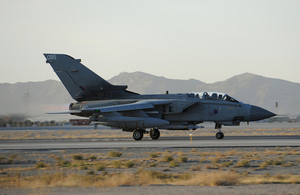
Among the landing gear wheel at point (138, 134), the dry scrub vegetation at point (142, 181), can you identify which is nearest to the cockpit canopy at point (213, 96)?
the landing gear wheel at point (138, 134)

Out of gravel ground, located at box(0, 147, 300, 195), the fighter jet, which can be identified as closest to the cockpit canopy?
the fighter jet

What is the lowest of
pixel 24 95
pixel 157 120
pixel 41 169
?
pixel 41 169

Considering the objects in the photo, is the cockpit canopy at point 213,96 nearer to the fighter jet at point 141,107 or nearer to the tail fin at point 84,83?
the fighter jet at point 141,107

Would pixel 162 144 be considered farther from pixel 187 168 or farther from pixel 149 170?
pixel 149 170

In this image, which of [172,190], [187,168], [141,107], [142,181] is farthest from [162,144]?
[172,190]

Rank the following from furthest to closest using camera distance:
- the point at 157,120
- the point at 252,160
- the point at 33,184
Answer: the point at 157,120 < the point at 252,160 < the point at 33,184

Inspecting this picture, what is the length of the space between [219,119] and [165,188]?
18979 mm

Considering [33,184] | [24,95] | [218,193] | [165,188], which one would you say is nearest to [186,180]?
[165,188]

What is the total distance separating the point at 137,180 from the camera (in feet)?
34.7

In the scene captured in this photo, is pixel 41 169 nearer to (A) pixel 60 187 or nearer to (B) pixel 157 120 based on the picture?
(A) pixel 60 187

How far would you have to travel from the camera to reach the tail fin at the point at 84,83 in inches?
1191

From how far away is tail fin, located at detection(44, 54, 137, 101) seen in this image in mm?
30250

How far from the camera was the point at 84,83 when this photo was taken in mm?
30312

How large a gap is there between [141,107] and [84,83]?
573cm
